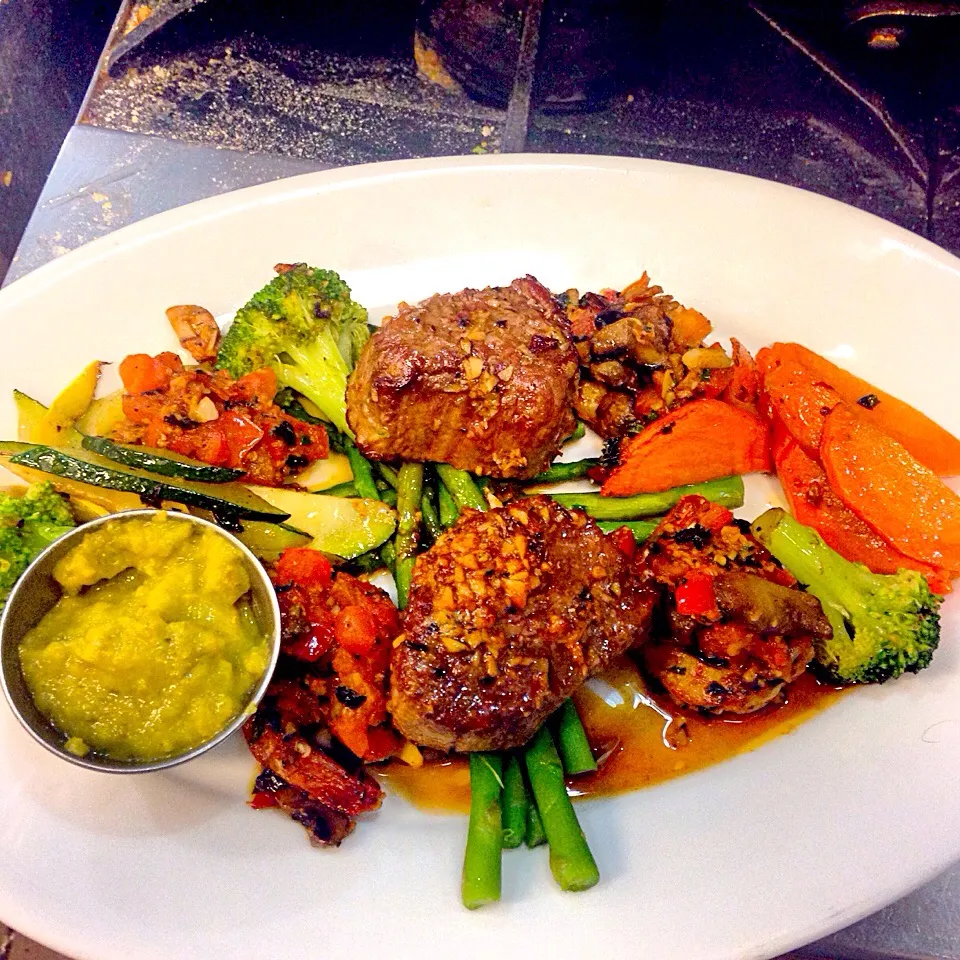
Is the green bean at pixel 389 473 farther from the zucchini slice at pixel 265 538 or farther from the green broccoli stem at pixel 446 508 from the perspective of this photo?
the zucchini slice at pixel 265 538

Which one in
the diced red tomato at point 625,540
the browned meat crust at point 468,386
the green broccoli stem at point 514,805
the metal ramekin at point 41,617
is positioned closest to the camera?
the metal ramekin at point 41,617

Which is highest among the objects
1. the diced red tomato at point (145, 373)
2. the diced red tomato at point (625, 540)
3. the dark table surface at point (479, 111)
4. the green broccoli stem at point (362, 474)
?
the dark table surface at point (479, 111)

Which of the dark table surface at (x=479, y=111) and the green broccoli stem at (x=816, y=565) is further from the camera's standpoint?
the dark table surface at (x=479, y=111)

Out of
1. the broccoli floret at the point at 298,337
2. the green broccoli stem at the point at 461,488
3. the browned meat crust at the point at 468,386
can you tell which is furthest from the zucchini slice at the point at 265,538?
the green broccoli stem at the point at 461,488

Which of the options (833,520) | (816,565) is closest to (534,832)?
(816,565)

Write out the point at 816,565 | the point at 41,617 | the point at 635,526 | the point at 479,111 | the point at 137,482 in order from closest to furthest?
the point at 41,617 → the point at 137,482 → the point at 816,565 → the point at 635,526 → the point at 479,111

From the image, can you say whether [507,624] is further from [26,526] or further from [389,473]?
[26,526]
